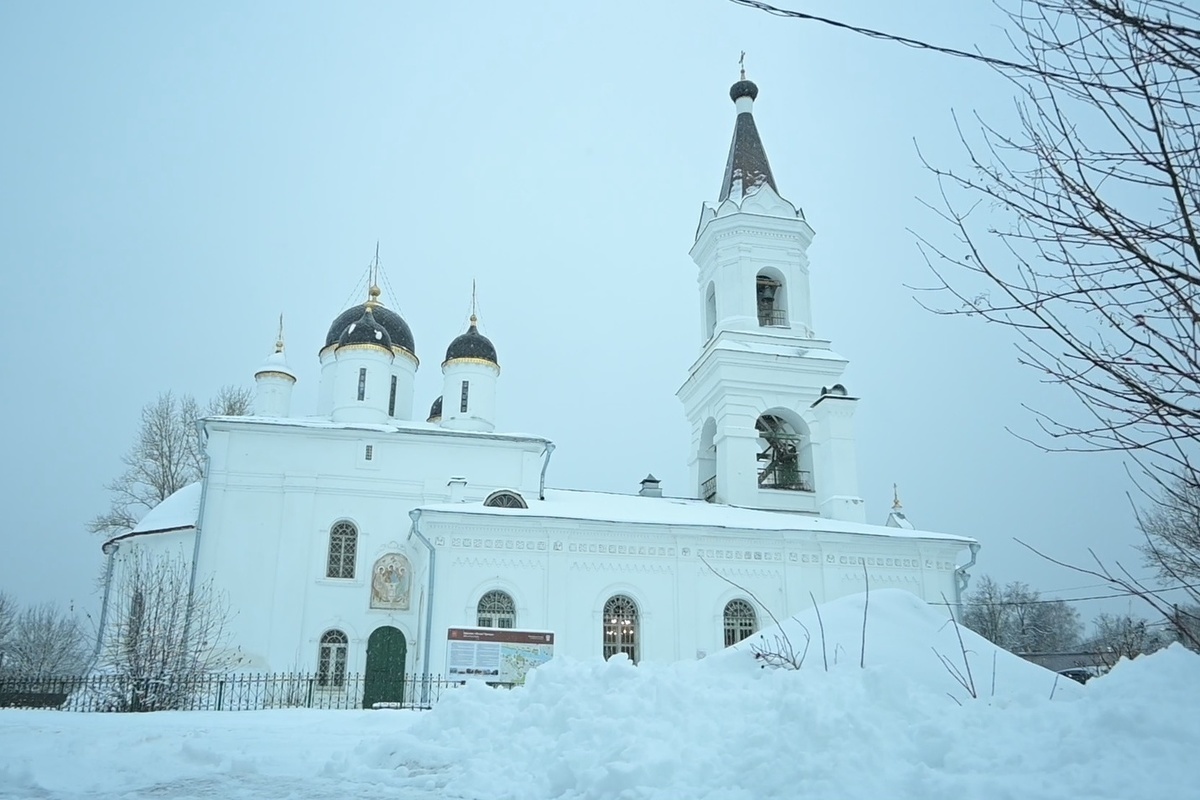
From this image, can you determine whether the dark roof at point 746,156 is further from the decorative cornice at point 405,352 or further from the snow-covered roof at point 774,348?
the decorative cornice at point 405,352

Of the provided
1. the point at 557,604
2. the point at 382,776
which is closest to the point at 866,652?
the point at 382,776

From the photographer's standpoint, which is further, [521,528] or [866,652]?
[521,528]

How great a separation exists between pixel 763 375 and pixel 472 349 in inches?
348

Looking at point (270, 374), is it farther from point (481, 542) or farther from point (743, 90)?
point (743, 90)

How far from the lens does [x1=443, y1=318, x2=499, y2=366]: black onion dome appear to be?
26.9 m

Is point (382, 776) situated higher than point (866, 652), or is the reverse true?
point (866, 652)

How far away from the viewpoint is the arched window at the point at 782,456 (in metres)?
26.4

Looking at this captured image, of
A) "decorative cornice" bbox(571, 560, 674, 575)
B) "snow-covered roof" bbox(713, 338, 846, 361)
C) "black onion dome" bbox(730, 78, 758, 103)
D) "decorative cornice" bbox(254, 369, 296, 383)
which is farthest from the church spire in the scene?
"decorative cornice" bbox(254, 369, 296, 383)

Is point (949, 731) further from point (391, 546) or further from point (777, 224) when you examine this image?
point (777, 224)

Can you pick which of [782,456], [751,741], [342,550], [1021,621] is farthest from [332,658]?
[1021,621]

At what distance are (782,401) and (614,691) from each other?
20.1 m

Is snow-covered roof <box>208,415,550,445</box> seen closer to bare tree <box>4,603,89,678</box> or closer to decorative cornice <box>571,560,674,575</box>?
decorative cornice <box>571,560,674,575</box>

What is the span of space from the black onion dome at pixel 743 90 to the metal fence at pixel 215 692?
74.7 feet

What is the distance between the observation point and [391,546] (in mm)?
22203
